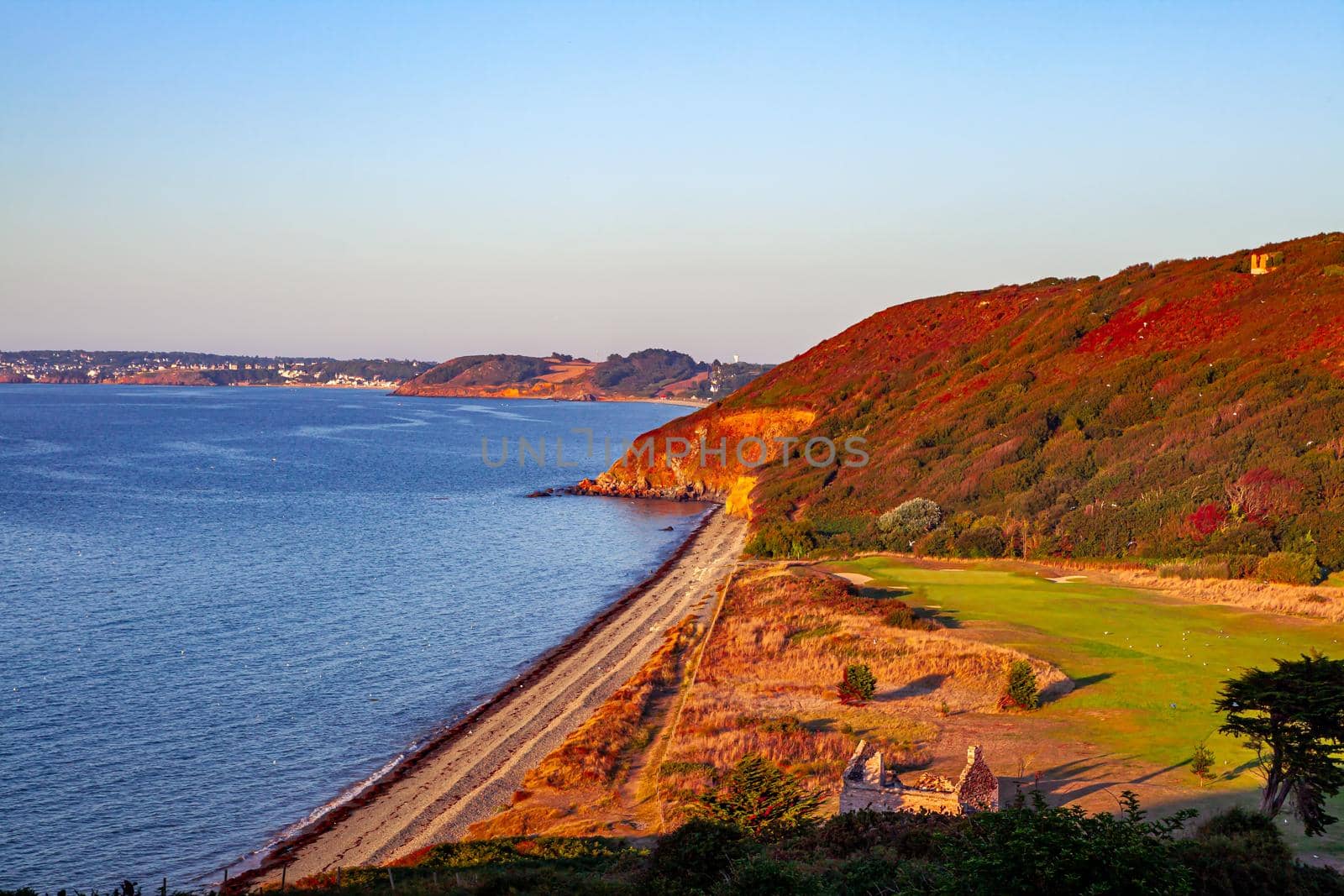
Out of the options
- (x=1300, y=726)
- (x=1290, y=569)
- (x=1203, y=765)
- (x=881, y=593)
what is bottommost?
(x=881, y=593)

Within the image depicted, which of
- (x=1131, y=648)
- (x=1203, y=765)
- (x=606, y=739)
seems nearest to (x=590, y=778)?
(x=606, y=739)

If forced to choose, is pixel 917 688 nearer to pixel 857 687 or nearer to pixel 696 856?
pixel 857 687

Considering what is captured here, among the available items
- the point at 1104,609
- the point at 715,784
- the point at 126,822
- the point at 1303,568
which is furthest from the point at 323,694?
the point at 1303,568

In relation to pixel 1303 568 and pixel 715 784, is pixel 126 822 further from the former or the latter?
pixel 1303 568

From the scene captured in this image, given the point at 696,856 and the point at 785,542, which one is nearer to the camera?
the point at 696,856

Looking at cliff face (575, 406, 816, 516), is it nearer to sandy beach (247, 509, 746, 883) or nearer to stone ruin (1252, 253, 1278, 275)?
stone ruin (1252, 253, 1278, 275)

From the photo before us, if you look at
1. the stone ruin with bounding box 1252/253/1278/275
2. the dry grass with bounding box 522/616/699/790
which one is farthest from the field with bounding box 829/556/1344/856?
the stone ruin with bounding box 1252/253/1278/275

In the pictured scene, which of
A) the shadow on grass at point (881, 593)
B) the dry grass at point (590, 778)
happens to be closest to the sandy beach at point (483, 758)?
the dry grass at point (590, 778)
